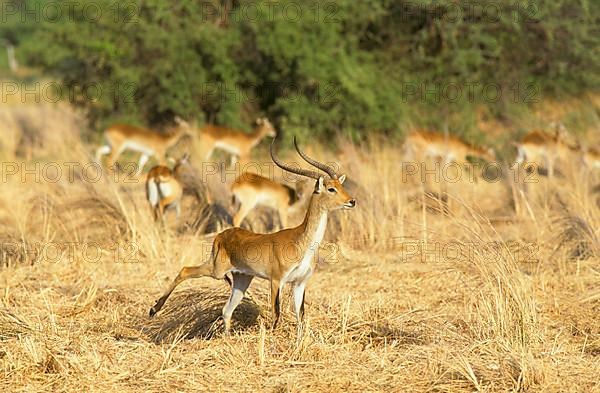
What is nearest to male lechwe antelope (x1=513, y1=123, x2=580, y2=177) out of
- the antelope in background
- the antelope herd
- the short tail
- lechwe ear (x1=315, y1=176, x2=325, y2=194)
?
the antelope herd

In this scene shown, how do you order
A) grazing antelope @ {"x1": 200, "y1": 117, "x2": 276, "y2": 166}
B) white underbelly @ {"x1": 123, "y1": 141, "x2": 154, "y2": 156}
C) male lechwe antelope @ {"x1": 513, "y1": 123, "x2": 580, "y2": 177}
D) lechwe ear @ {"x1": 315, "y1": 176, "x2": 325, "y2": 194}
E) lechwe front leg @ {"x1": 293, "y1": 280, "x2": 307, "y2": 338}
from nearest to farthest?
lechwe front leg @ {"x1": 293, "y1": 280, "x2": 307, "y2": 338} → lechwe ear @ {"x1": 315, "y1": 176, "x2": 325, "y2": 194} → male lechwe antelope @ {"x1": 513, "y1": 123, "x2": 580, "y2": 177} → grazing antelope @ {"x1": 200, "y1": 117, "x2": 276, "y2": 166} → white underbelly @ {"x1": 123, "y1": 141, "x2": 154, "y2": 156}

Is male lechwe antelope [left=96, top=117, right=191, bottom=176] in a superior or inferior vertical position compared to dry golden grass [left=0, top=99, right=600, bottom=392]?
inferior

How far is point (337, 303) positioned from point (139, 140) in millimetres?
10213

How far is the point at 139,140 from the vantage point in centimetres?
1778

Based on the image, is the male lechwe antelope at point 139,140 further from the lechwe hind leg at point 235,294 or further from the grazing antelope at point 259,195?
the lechwe hind leg at point 235,294

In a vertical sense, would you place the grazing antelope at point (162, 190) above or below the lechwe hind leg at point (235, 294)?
below

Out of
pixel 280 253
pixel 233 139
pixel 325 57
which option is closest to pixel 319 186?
pixel 280 253

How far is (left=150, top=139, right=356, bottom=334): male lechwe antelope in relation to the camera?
7.25 meters

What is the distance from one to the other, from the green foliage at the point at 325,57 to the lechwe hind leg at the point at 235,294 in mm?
9188

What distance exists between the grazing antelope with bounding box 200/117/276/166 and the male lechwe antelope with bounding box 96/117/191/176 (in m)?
0.70

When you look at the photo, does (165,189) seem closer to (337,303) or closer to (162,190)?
(162,190)

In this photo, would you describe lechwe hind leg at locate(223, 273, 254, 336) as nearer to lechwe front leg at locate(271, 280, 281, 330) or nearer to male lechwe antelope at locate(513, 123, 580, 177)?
lechwe front leg at locate(271, 280, 281, 330)

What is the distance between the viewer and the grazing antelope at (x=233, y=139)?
17.3 meters

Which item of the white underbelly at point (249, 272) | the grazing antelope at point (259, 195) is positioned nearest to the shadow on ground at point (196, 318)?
the white underbelly at point (249, 272)
